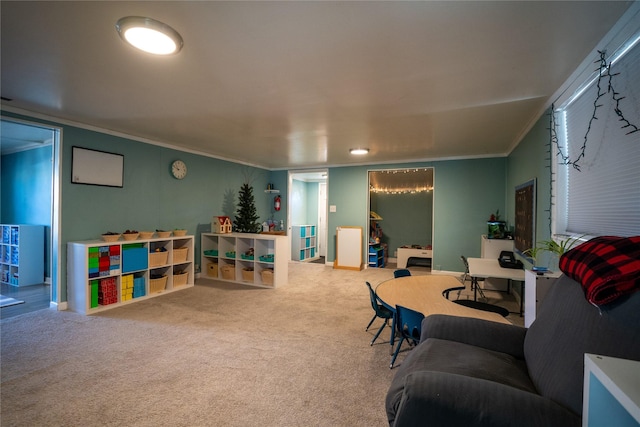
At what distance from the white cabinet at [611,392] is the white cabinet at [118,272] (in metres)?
4.46

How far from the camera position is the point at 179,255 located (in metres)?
4.72

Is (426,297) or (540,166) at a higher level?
(540,166)

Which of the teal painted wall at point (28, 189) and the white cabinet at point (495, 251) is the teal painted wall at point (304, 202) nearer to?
the white cabinet at point (495, 251)

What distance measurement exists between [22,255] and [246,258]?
364cm

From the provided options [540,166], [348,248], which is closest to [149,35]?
[540,166]

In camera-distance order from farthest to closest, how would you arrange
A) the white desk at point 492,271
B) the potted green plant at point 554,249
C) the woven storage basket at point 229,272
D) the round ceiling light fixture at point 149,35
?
1. the woven storage basket at point 229,272
2. the white desk at point 492,271
3. the potted green plant at point 554,249
4. the round ceiling light fixture at point 149,35

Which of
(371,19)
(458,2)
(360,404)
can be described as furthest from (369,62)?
(360,404)

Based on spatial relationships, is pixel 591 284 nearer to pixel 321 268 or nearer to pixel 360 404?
pixel 360 404

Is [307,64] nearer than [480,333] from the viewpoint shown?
No

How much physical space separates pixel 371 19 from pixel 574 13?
1.12 meters

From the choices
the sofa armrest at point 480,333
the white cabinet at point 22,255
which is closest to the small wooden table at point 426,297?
the sofa armrest at point 480,333

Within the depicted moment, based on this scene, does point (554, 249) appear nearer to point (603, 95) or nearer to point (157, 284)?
point (603, 95)

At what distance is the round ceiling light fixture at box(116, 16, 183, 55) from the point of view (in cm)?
173

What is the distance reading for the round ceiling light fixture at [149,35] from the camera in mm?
1729
